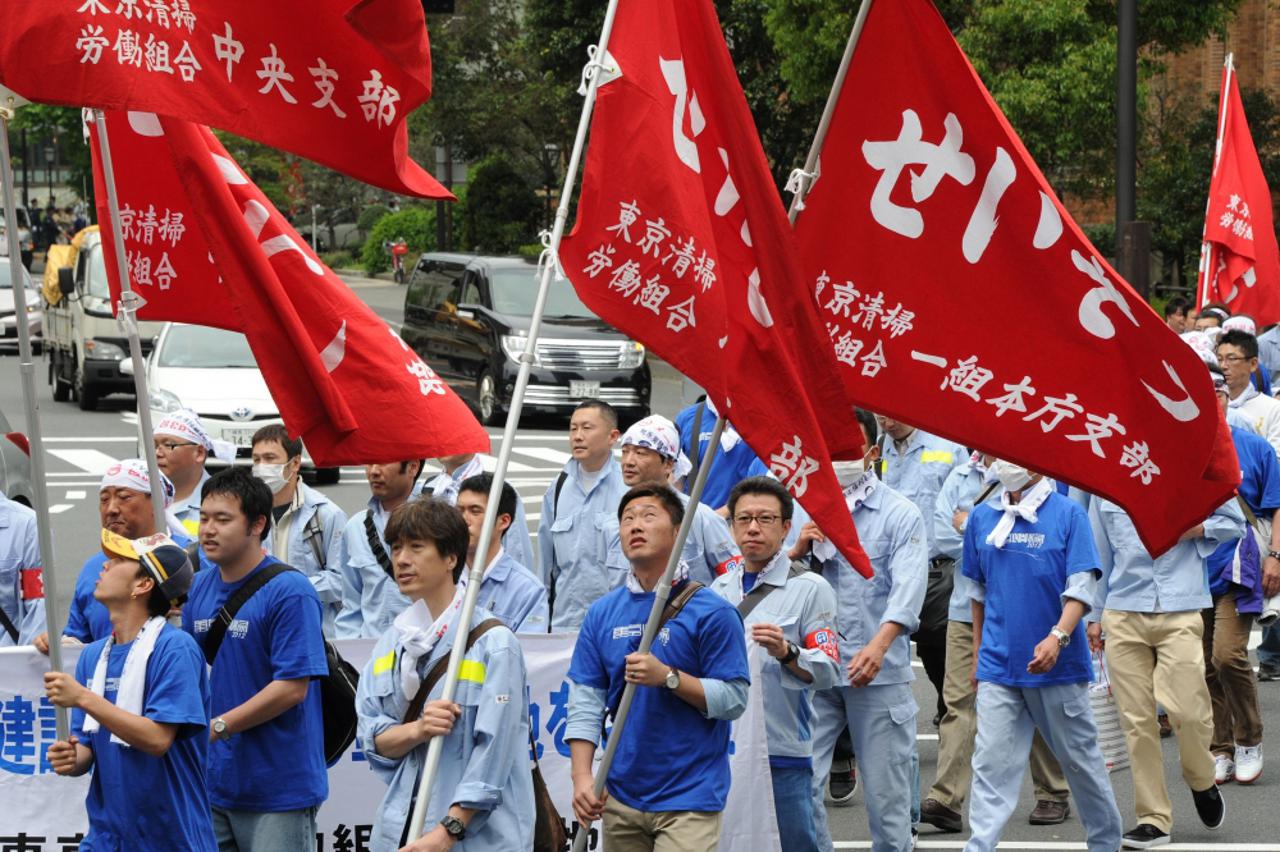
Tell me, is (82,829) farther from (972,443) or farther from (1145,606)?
(1145,606)

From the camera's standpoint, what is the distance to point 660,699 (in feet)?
21.5

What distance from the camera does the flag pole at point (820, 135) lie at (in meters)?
6.23

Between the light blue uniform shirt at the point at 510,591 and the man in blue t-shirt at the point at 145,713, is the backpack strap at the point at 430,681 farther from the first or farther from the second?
the light blue uniform shirt at the point at 510,591

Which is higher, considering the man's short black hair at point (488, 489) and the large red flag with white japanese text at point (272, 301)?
the large red flag with white japanese text at point (272, 301)

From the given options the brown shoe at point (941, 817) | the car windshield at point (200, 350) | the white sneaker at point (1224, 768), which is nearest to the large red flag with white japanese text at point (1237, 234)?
the white sneaker at point (1224, 768)

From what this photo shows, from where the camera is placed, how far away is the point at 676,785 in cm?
649

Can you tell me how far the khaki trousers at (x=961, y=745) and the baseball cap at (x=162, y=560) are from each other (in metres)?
4.65

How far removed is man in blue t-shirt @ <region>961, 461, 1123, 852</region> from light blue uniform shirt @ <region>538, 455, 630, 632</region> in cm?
177

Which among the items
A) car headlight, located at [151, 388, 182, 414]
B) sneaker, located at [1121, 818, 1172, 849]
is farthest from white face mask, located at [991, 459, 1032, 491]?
car headlight, located at [151, 388, 182, 414]

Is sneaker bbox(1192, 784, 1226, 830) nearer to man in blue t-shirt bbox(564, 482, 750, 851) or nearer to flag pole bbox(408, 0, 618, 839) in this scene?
man in blue t-shirt bbox(564, 482, 750, 851)

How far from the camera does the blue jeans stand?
6.53 metres

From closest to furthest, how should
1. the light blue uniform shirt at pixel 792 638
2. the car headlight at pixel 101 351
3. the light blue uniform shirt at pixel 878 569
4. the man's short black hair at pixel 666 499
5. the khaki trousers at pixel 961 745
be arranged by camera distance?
the man's short black hair at pixel 666 499 < the light blue uniform shirt at pixel 792 638 < the light blue uniform shirt at pixel 878 569 < the khaki trousers at pixel 961 745 < the car headlight at pixel 101 351

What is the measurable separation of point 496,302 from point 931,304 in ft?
65.7

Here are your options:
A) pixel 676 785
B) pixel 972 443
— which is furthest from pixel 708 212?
pixel 676 785
